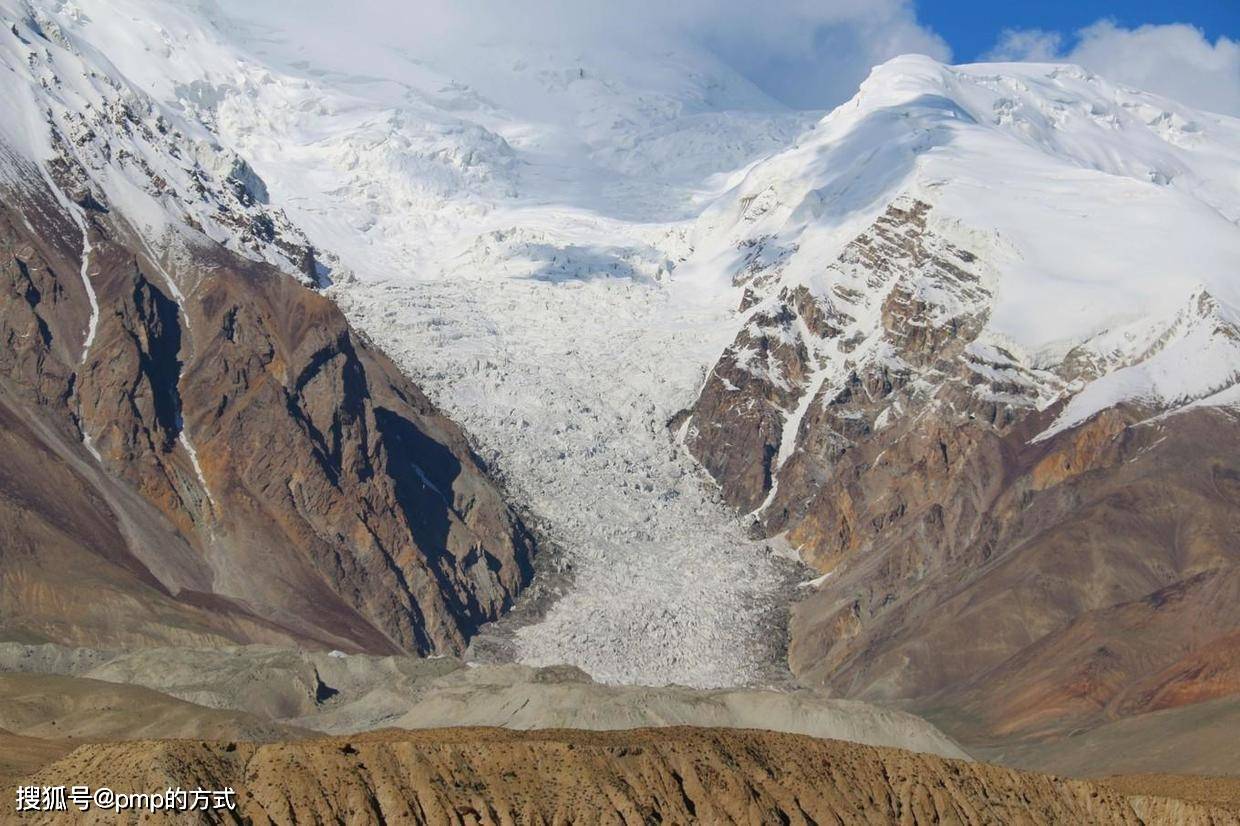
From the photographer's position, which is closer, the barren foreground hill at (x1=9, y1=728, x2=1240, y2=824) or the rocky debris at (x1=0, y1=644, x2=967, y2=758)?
the barren foreground hill at (x1=9, y1=728, x2=1240, y2=824)

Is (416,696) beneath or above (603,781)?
beneath

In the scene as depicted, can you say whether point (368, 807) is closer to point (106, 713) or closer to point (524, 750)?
point (524, 750)

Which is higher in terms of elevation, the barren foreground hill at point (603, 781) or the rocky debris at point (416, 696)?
the barren foreground hill at point (603, 781)

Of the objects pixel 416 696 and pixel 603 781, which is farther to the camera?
pixel 416 696

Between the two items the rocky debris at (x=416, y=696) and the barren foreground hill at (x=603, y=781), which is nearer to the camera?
the barren foreground hill at (x=603, y=781)

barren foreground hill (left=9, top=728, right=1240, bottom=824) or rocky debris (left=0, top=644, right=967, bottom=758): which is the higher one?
barren foreground hill (left=9, top=728, right=1240, bottom=824)

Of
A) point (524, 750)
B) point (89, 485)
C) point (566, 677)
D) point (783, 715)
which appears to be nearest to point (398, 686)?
point (566, 677)

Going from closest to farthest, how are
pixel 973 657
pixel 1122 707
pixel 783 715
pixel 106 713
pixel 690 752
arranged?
pixel 690 752 → pixel 106 713 → pixel 783 715 → pixel 1122 707 → pixel 973 657

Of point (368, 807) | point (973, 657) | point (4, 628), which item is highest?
point (368, 807)
